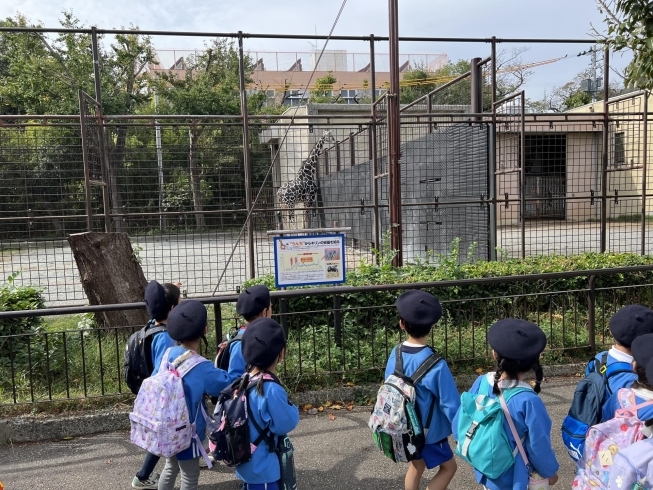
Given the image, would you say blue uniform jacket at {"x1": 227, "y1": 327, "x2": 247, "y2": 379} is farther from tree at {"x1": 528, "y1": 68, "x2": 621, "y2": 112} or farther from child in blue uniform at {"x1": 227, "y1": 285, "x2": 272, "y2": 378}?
tree at {"x1": 528, "y1": 68, "x2": 621, "y2": 112}

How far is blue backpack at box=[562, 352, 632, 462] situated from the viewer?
2473 mm

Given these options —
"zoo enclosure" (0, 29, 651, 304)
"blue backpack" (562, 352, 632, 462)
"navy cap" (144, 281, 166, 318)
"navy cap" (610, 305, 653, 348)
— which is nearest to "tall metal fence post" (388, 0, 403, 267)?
"zoo enclosure" (0, 29, 651, 304)

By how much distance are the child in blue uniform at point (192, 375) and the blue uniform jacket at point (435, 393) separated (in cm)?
105

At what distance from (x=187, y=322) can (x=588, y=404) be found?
2.10 m

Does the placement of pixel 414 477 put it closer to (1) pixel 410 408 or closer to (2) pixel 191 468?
(1) pixel 410 408

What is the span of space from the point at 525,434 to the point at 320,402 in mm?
2728

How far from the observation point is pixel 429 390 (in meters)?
2.76

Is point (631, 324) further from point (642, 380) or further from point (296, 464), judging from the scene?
point (296, 464)

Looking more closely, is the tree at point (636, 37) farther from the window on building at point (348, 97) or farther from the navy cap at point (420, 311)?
the window on building at point (348, 97)

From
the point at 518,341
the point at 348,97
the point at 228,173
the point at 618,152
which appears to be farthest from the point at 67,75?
the point at 518,341

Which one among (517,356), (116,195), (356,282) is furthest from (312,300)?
(116,195)

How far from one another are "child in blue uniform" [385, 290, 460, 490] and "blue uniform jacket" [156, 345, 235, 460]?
96 cm

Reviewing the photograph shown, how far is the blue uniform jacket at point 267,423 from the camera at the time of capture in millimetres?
2486

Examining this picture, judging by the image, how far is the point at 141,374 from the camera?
3.36 meters
